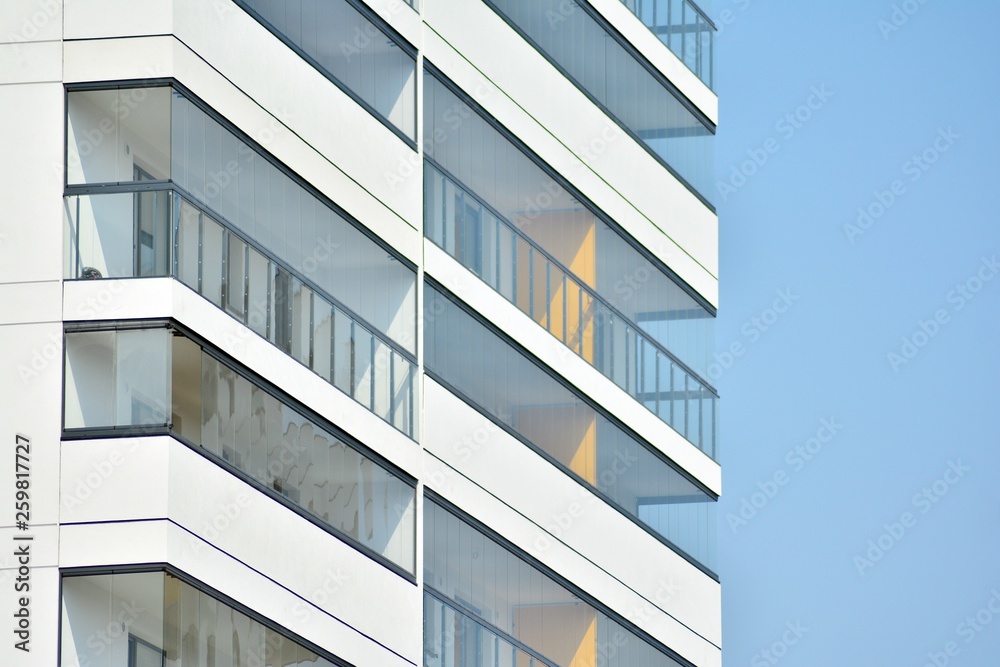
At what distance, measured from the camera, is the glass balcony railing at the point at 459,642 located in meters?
26.6

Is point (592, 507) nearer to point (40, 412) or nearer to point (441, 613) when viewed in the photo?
point (441, 613)

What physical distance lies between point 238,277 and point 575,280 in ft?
23.4

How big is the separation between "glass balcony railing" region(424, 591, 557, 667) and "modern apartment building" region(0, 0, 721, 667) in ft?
0.18

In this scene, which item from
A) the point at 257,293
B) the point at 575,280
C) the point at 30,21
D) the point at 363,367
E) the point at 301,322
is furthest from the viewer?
the point at 575,280

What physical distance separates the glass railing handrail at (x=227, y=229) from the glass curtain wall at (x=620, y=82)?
5.74m

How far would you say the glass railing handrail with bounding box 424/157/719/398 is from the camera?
1110 inches

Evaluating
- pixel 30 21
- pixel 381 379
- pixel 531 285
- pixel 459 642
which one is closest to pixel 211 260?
pixel 381 379

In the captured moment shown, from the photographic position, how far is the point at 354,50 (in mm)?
26734

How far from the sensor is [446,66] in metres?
28.2

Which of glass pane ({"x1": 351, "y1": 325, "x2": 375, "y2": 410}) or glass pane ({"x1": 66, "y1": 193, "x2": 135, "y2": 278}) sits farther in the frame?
glass pane ({"x1": 351, "y1": 325, "x2": 375, "y2": 410})

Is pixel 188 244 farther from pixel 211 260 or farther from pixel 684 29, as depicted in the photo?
pixel 684 29

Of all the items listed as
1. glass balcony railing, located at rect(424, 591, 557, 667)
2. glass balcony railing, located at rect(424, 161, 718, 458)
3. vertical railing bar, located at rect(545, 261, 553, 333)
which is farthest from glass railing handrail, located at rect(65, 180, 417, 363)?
glass balcony railing, located at rect(424, 591, 557, 667)

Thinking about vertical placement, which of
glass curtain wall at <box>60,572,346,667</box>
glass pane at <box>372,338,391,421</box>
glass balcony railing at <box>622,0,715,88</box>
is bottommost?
glass curtain wall at <box>60,572,346,667</box>

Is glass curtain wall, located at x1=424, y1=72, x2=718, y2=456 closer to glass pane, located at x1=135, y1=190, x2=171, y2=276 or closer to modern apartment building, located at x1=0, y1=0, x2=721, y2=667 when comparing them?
modern apartment building, located at x1=0, y1=0, x2=721, y2=667
